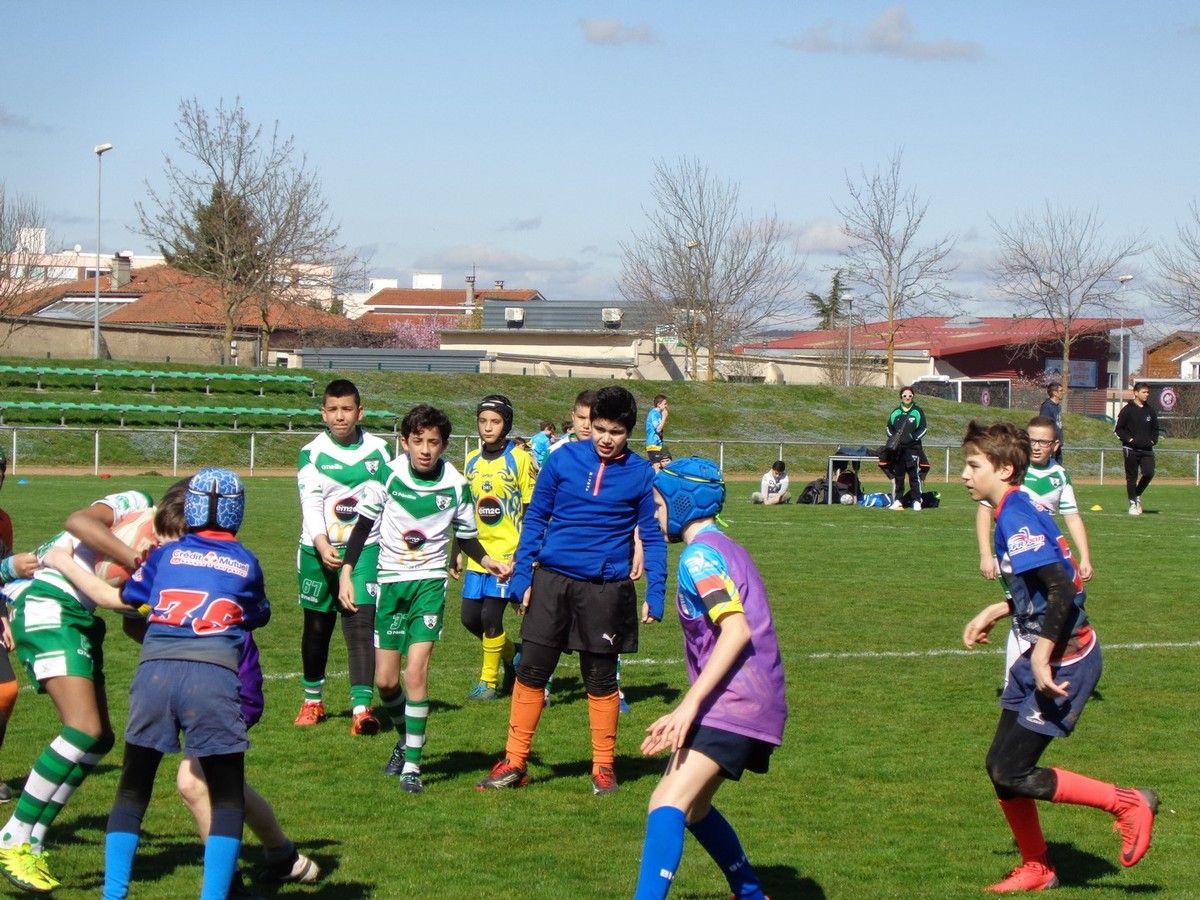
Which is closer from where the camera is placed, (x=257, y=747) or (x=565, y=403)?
(x=257, y=747)

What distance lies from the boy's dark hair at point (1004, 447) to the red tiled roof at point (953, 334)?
208 ft

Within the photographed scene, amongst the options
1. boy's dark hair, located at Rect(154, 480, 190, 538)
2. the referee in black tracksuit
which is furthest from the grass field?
the referee in black tracksuit

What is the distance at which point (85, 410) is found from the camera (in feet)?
128

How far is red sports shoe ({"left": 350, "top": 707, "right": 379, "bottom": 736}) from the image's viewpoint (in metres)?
8.49

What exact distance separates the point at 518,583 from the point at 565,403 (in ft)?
133

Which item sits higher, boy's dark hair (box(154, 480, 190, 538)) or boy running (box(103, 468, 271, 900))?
boy's dark hair (box(154, 480, 190, 538))

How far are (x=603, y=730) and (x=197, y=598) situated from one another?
292cm

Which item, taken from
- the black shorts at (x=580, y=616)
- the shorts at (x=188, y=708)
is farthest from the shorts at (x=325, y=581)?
the shorts at (x=188, y=708)

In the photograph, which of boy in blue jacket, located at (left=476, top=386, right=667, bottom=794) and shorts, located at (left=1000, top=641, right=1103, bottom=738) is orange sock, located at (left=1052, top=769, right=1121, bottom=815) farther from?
boy in blue jacket, located at (left=476, top=386, right=667, bottom=794)

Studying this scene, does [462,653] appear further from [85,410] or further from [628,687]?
[85,410]

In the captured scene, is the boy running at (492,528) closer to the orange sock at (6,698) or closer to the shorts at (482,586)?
the shorts at (482,586)

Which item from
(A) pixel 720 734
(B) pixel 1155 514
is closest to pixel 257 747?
(A) pixel 720 734

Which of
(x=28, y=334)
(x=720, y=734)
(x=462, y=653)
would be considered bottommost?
(x=462, y=653)

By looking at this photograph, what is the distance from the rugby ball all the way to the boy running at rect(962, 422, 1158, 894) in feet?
10.5
